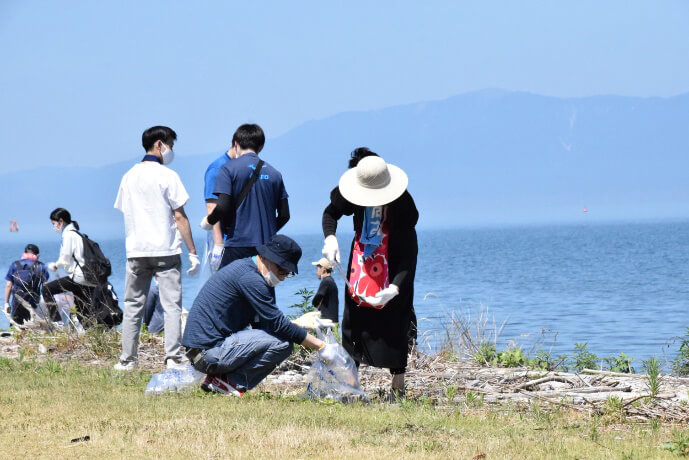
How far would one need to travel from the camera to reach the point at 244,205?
830 cm

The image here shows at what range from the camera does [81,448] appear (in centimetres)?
567

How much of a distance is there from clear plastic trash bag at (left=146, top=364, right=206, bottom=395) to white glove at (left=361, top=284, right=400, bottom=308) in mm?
1493

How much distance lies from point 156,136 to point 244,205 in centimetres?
125

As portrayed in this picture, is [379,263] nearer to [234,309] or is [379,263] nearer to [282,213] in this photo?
[234,309]

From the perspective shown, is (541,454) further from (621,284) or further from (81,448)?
(621,284)

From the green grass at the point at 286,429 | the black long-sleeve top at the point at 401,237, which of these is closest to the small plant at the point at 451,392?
the green grass at the point at 286,429

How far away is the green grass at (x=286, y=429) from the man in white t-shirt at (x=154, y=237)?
4.53ft

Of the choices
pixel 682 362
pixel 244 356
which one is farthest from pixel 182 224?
pixel 682 362

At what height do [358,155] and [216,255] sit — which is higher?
[358,155]

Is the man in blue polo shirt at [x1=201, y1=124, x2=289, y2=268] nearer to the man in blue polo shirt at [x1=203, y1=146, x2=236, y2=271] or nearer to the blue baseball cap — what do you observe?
the man in blue polo shirt at [x1=203, y1=146, x2=236, y2=271]

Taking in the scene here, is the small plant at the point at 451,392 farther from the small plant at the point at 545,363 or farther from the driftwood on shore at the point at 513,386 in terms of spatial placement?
the small plant at the point at 545,363

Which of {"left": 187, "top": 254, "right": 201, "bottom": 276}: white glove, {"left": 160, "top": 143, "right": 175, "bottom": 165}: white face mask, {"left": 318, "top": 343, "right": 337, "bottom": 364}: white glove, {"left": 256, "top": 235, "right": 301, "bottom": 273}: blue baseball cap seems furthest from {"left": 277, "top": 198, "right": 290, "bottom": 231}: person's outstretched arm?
{"left": 318, "top": 343, "right": 337, "bottom": 364}: white glove

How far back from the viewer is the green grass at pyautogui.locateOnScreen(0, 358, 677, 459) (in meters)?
5.55

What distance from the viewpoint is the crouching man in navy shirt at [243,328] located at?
277 inches
